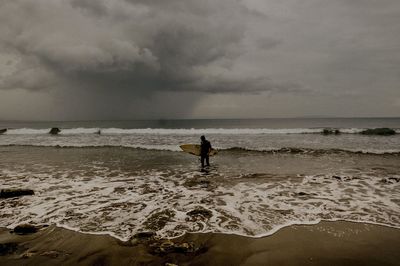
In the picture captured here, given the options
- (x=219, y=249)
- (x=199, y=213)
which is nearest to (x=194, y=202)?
(x=199, y=213)

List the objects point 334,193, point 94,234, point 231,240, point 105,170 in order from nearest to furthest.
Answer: point 231,240 → point 94,234 → point 334,193 → point 105,170

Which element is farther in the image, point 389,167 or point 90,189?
point 389,167

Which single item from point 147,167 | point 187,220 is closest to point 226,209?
point 187,220

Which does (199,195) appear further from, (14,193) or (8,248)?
(14,193)

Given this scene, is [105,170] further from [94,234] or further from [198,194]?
[94,234]

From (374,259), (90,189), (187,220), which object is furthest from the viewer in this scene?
(90,189)

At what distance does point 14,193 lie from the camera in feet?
30.8

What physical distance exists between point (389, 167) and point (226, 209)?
11.6m

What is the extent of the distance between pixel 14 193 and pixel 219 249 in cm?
800

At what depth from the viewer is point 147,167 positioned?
1538cm

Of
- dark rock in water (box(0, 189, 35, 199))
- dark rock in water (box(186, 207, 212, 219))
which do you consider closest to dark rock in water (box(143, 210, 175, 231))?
dark rock in water (box(186, 207, 212, 219))

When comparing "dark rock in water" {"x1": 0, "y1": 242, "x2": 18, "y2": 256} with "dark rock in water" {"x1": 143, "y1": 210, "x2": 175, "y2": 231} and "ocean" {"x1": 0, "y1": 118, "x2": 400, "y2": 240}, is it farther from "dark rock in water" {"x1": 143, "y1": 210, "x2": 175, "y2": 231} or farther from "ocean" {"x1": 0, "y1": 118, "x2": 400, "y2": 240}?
"dark rock in water" {"x1": 143, "y1": 210, "x2": 175, "y2": 231}

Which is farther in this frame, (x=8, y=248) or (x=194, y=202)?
(x=194, y=202)

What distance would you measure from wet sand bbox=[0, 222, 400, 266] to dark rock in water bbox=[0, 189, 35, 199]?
3.54 m
